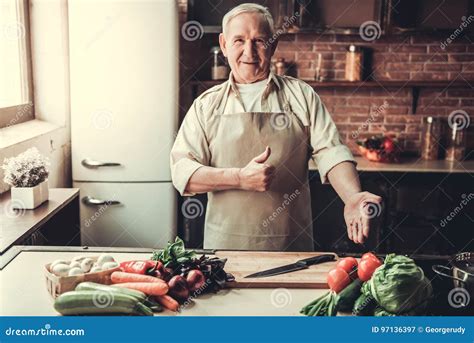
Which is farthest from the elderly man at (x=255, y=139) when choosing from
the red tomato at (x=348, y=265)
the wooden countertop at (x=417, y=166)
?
the wooden countertop at (x=417, y=166)

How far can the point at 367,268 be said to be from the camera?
3.56ft

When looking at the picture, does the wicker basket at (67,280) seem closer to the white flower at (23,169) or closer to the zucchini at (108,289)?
the zucchini at (108,289)

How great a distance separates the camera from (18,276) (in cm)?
120

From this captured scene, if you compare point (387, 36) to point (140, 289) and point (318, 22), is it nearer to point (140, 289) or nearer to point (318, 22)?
point (318, 22)

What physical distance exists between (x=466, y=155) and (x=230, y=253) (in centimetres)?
184

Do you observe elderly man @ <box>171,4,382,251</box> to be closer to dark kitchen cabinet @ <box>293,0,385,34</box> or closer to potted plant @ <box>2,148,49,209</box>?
potted plant @ <box>2,148,49,209</box>

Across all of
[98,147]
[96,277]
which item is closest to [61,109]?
[98,147]
